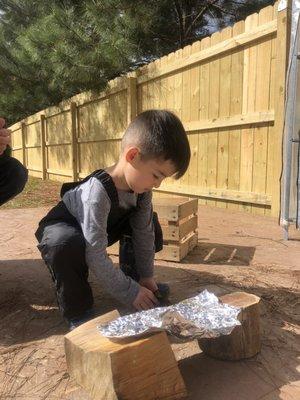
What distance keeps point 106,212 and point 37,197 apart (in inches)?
278

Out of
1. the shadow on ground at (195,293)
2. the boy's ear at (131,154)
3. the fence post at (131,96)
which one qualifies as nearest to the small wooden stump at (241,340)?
the shadow on ground at (195,293)

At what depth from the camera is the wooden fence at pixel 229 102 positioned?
16.9ft

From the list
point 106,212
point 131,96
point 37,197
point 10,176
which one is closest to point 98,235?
point 106,212

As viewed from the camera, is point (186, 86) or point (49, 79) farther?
point (49, 79)

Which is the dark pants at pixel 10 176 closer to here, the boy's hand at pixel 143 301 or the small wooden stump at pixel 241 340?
the boy's hand at pixel 143 301

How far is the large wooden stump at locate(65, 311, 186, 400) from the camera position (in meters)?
1.46

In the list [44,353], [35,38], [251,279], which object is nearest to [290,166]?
[251,279]

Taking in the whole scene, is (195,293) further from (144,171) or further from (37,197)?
(37,197)

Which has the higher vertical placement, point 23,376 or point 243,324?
point 243,324

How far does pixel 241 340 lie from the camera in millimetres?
1813

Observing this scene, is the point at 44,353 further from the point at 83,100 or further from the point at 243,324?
the point at 83,100

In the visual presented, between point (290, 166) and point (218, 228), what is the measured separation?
102 centimetres

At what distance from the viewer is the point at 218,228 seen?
15.6 ft

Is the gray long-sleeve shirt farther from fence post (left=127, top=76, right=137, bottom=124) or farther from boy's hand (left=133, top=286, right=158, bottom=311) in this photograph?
fence post (left=127, top=76, right=137, bottom=124)
